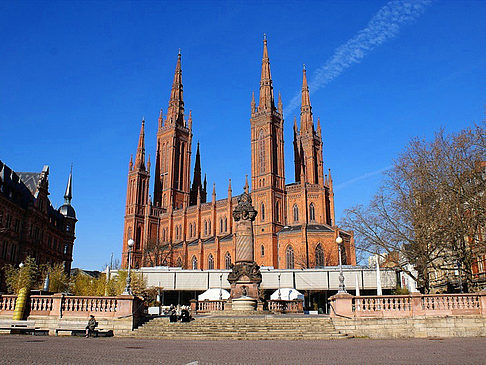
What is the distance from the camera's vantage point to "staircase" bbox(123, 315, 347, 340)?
61.3 ft

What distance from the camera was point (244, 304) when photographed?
26.9 meters

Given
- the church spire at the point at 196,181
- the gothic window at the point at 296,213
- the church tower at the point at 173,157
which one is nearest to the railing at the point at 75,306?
the gothic window at the point at 296,213

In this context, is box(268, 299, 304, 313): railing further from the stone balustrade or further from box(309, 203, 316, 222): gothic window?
box(309, 203, 316, 222): gothic window

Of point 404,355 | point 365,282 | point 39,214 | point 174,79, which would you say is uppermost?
point 174,79

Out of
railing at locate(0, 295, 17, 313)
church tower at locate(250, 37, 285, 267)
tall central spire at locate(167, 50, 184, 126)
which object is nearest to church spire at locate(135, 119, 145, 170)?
tall central spire at locate(167, 50, 184, 126)

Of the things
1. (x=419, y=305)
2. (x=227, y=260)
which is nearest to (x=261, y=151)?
(x=227, y=260)

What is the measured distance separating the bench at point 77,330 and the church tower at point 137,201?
2779 inches

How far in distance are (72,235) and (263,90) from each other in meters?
43.4

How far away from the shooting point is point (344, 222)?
3216 centimetres

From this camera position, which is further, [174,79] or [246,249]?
[174,79]

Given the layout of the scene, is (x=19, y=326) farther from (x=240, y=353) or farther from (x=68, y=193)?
(x=68, y=193)

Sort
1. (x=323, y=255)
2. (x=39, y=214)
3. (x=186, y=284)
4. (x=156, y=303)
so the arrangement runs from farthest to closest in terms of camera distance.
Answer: (x=323, y=255) → (x=39, y=214) → (x=186, y=284) → (x=156, y=303)

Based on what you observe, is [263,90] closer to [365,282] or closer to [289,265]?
[289,265]

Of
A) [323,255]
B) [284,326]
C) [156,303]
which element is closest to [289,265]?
[323,255]
